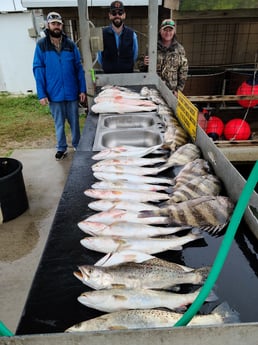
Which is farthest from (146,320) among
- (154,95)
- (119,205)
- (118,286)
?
(154,95)

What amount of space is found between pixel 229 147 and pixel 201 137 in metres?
2.64

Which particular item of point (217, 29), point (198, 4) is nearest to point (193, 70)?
point (217, 29)

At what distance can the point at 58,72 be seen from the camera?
226 inches

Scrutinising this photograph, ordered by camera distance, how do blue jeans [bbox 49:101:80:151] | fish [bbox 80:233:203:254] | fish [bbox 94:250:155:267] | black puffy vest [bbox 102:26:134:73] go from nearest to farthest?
1. fish [bbox 94:250:155:267]
2. fish [bbox 80:233:203:254]
3. black puffy vest [bbox 102:26:134:73]
4. blue jeans [bbox 49:101:80:151]

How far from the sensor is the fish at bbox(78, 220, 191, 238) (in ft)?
6.39

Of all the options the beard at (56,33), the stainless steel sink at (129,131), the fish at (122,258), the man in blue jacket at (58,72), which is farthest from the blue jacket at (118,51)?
the fish at (122,258)

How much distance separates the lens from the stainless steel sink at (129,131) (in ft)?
12.0

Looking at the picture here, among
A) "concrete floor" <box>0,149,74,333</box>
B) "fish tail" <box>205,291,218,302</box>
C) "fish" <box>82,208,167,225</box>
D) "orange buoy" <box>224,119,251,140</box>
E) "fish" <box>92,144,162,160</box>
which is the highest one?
"fish" <box>82,208,167,225</box>

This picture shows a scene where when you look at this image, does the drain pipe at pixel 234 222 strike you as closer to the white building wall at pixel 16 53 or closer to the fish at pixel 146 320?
the fish at pixel 146 320

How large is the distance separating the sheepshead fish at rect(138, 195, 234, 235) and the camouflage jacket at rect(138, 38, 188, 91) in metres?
Result: 4.65

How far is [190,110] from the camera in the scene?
334 centimetres

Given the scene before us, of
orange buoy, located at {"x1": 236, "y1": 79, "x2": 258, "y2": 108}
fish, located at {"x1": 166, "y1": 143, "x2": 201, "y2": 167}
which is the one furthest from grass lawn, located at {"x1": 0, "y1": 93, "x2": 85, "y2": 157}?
fish, located at {"x1": 166, "y1": 143, "x2": 201, "y2": 167}

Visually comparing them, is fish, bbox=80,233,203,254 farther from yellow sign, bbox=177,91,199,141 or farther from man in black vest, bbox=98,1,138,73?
man in black vest, bbox=98,1,138,73

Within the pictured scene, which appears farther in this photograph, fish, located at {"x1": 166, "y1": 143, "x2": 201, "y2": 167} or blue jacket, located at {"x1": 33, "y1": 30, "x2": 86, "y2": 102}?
blue jacket, located at {"x1": 33, "y1": 30, "x2": 86, "y2": 102}
